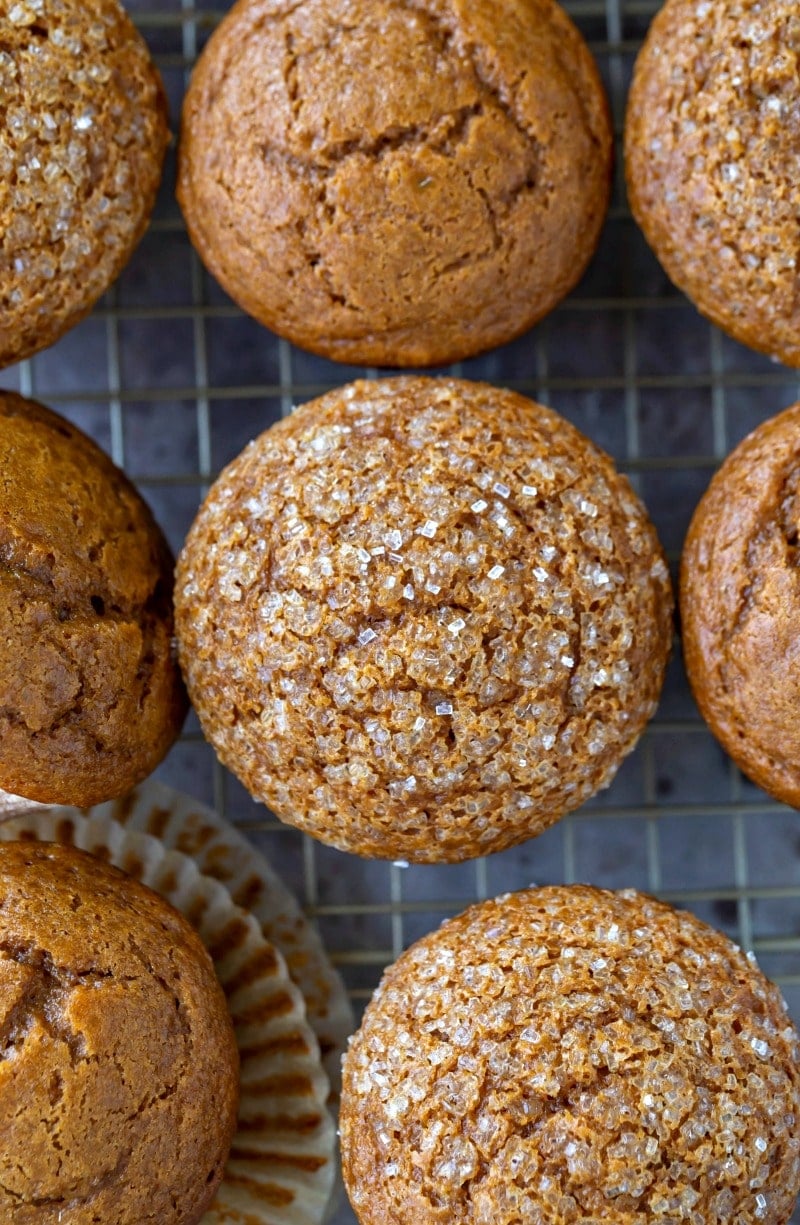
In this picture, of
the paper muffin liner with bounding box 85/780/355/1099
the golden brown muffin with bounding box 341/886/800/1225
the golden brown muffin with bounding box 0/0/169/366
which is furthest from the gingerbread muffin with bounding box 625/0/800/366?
the paper muffin liner with bounding box 85/780/355/1099

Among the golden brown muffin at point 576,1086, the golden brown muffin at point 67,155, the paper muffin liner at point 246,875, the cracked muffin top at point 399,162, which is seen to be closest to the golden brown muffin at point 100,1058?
the golden brown muffin at point 576,1086

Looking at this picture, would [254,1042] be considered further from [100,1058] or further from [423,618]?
[423,618]

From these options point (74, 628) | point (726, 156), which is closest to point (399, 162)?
point (726, 156)

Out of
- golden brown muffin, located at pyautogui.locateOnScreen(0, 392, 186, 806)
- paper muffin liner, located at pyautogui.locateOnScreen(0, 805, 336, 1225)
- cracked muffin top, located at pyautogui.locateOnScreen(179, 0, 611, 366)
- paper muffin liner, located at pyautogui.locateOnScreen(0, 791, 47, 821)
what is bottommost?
paper muffin liner, located at pyautogui.locateOnScreen(0, 805, 336, 1225)

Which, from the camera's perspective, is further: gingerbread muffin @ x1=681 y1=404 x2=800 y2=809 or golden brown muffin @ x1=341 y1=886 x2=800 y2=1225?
gingerbread muffin @ x1=681 y1=404 x2=800 y2=809

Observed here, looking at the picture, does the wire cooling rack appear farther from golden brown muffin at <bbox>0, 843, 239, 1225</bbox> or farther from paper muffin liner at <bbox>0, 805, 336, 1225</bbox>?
golden brown muffin at <bbox>0, 843, 239, 1225</bbox>

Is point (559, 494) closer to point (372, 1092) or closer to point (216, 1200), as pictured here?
point (372, 1092)
